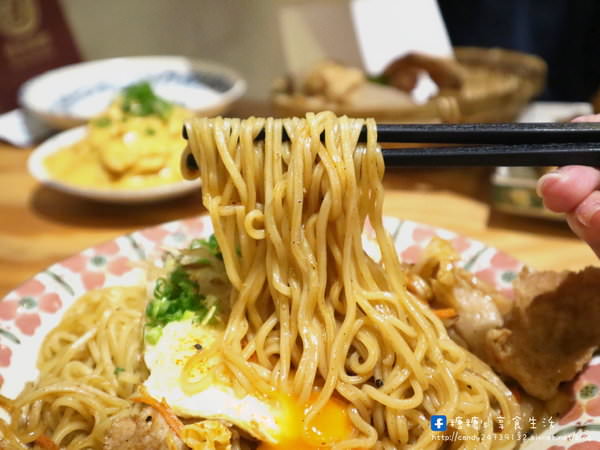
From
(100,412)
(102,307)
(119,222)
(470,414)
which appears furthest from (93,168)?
(470,414)

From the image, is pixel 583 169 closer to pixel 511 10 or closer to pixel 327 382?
pixel 327 382

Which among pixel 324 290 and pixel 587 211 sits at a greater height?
pixel 587 211

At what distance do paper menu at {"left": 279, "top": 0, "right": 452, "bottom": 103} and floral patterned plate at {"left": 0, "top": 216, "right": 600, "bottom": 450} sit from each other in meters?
2.60

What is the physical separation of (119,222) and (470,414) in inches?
95.2

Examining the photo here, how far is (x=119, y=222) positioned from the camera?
3.43 meters

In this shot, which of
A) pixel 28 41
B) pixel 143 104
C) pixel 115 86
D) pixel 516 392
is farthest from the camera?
pixel 28 41

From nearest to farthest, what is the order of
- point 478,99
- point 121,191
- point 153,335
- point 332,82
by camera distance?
point 153,335, point 121,191, point 478,99, point 332,82

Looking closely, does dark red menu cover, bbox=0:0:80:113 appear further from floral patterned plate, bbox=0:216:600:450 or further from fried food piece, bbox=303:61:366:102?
floral patterned plate, bbox=0:216:600:450

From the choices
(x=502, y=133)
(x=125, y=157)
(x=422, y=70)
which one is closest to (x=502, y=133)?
(x=502, y=133)

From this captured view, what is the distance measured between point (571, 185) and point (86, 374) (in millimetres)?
1878

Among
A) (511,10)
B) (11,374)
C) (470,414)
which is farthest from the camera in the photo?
(511,10)

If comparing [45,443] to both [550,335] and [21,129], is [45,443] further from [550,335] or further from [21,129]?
[21,129]

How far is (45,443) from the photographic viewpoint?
74.2 inches

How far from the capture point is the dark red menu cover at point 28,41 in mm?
5191
